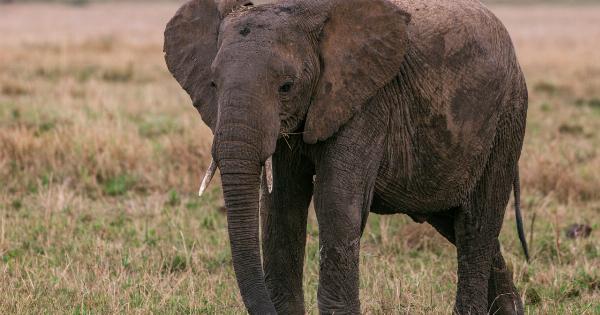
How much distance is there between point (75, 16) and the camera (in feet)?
163

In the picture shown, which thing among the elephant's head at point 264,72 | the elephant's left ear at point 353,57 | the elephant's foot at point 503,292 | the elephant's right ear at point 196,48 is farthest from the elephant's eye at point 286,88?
the elephant's foot at point 503,292

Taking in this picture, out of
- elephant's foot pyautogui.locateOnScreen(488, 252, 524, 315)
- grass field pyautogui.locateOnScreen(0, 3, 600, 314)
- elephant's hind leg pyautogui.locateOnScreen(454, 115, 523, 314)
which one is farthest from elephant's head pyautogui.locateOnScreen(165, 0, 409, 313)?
elephant's foot pyautogui.locateOnScreen(488, 252, 524, 315)

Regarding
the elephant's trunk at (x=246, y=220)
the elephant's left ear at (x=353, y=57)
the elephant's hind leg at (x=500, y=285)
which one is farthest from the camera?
the elephant's hind leg at (x=500, y=285)

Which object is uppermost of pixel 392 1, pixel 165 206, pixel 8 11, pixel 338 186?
pixel 392 1

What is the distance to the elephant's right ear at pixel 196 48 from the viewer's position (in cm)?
468

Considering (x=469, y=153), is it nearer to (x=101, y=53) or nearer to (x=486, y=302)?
(x=486, y=302)

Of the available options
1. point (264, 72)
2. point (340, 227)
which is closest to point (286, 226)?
point (340, 227)

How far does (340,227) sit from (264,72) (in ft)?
2.74

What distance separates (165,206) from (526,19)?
4712 cm

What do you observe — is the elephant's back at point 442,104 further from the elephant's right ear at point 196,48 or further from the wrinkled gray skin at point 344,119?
the elephant's right ear at point 196,48

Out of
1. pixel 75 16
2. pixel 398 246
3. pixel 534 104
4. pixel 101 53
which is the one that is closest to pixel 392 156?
pixel 398 246

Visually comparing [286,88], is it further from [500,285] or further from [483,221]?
[500,285]

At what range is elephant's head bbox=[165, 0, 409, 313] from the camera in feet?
13.9

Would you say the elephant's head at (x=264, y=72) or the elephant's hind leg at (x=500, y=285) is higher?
the elephant's head at (x=264, y=72)
